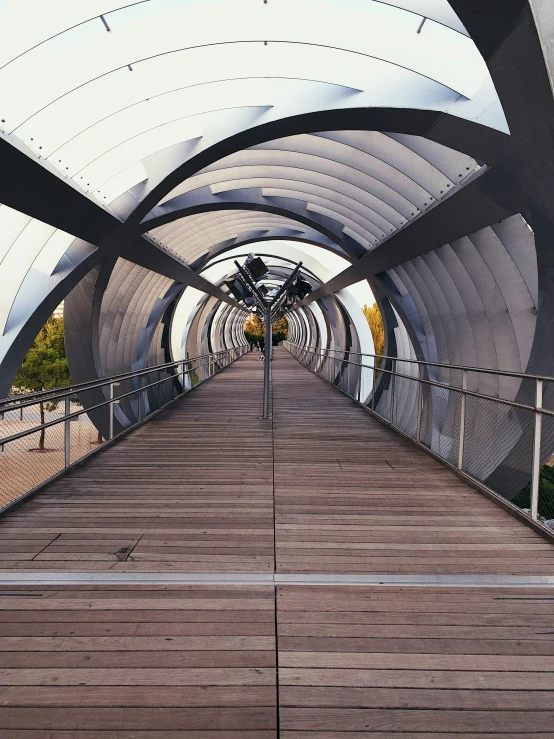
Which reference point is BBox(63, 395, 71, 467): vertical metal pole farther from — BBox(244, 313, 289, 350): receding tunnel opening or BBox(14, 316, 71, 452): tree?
BBox(244, 313, 289, 350): receding tunnel opening

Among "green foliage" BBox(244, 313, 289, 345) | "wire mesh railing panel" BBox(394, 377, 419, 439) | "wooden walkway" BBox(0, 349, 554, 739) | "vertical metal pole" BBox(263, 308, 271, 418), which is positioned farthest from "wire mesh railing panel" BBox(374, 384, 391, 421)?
"green foliage" BBox(244, 313, 289, 345)

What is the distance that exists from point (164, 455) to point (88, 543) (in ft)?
11.6

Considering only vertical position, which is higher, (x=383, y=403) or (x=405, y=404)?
(x=405, y=404)

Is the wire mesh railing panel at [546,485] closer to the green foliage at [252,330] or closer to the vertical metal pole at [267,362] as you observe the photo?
the vertical metal pole at [267,362]

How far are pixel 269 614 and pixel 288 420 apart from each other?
27.3ft

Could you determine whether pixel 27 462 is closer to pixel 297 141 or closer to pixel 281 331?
pixel 297 141

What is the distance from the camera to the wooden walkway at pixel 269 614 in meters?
2.58

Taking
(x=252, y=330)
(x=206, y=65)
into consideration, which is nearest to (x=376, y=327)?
(x=252, y=330)

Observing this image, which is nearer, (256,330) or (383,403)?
(383,403)

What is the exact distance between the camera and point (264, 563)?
4238 millimetres

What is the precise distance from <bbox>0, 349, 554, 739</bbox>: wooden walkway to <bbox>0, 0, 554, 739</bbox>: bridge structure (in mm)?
17

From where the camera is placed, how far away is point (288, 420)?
38.6 feet

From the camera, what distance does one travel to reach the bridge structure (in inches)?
113

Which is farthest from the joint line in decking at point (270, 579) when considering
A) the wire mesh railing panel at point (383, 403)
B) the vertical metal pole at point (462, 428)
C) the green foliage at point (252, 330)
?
the green foliage at point (252, 330)
